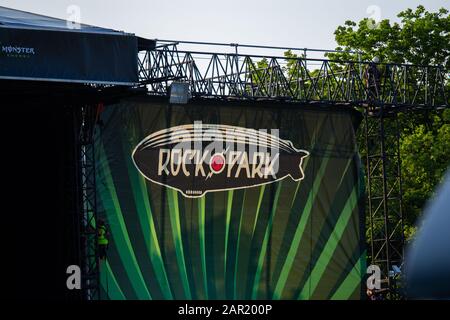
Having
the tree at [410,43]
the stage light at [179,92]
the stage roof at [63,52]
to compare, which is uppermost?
the tree at [410,43]

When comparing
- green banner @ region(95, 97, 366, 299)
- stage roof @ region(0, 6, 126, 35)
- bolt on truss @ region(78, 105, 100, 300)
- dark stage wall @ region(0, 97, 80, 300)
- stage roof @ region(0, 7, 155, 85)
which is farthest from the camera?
green banner @ region(95, 97, 366, 299)

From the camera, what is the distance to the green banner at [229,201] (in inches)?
1082

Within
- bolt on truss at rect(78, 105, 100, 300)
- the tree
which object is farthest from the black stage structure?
the tree

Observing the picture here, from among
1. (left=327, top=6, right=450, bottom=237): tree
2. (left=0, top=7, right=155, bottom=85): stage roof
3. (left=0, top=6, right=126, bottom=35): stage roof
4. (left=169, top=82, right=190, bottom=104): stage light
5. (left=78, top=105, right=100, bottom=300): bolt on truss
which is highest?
(left=327, top=6, right=450, bottom=237): tree

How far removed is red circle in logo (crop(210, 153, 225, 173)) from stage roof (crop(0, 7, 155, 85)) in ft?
20.2

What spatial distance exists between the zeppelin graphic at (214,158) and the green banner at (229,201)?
0.03 meters

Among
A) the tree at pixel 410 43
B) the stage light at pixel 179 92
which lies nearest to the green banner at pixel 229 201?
the stage light at pixel 179 92

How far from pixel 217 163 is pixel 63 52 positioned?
302 inches

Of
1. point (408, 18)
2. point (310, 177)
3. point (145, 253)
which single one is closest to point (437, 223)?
point (145, 253)

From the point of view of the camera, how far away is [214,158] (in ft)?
94.3

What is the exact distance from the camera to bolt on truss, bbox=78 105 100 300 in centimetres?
2425

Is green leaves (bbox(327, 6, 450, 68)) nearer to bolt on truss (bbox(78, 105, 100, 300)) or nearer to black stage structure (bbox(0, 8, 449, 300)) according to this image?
black stage structure (bbox(0, 8, 449, 300))

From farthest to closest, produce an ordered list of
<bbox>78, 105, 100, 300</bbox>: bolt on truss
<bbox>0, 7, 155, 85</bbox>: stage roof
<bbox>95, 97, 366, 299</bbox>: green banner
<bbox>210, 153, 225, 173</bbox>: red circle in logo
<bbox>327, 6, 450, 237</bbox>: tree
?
<bbox>327, 6, 450, 237</bbox>: tree < <bbox>210, 153, 225, 173</bbox>: red circle in logo < <bbox>95, 97, 366, 299</bbox>: green banner < <bbox>78, 105, 100, 300</bbox>: bolt on truss < <bbox>0, 7, 155, 85</bbox>: stage roof

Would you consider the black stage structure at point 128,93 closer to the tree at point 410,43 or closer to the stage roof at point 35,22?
the stage roof at point 35,22
